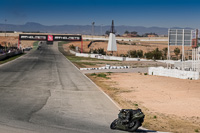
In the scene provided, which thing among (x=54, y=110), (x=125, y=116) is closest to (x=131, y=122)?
(x=125, y=116)

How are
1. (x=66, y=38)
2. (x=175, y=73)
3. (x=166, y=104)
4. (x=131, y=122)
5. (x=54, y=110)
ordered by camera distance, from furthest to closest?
(x=66, y=38)
(x=175, y=73)
(x=166, y=104)
(x=54, y=110)
(x=131, y=122)

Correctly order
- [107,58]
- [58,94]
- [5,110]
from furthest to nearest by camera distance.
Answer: [107,58] < [58,94] < [5,110]

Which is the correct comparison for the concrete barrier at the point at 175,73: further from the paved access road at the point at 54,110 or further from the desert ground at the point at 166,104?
the paved access road at the point at 54,110

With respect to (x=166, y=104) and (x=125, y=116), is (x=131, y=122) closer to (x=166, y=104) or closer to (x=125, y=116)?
(x=125, y=116)

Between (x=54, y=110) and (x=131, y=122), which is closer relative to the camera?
(x=131, y=122)

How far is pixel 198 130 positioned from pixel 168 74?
2429 centimetres

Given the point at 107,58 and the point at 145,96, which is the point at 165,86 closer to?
the point at 145,96

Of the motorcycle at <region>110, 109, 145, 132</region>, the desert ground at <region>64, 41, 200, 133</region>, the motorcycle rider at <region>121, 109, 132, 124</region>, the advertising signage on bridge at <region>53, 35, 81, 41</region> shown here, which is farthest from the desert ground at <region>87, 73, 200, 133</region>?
the advertising signage on bridge at <region>53, 35, 81, 41</region>

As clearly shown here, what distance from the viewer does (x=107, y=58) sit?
263ft

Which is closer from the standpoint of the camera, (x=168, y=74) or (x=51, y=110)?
(x=51, y=110)

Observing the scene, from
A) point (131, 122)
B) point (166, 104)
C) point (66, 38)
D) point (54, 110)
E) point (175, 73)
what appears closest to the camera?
point (131, 122)

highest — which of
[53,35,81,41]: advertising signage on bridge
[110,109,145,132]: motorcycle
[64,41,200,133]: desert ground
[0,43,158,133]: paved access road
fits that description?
[53,35,81,41]: advertising signage on bridge

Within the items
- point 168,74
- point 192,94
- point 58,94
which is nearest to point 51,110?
point 58,94

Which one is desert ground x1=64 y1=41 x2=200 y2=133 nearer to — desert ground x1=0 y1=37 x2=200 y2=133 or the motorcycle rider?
desert ground x1=0 y1=37 x2=200 y2=133
